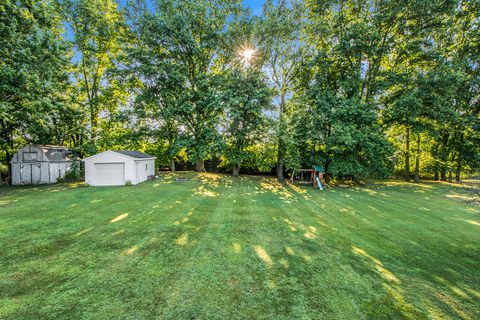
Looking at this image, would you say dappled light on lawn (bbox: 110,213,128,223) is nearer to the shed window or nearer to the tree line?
the tree line

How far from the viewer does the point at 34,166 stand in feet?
48.8

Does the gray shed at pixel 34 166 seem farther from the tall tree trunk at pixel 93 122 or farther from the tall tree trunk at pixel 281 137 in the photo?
the tall tree trunk at pixel 281 137

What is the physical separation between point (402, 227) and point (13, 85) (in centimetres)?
1918

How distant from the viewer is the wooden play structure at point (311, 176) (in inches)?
612

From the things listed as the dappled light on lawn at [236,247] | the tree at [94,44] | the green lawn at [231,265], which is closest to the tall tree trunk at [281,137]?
the green lawn at [231,265]

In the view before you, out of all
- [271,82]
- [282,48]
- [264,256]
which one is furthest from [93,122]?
[264,256]

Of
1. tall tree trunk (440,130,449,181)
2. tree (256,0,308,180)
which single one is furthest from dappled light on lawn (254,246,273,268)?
tall tree trunk (440,130,449,181)

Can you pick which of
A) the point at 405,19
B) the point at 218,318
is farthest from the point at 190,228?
the point at 405,19

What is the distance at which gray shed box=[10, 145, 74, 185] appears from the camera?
14.6 meters

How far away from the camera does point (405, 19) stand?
14.3 meters

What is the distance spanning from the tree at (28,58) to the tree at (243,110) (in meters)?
10.9

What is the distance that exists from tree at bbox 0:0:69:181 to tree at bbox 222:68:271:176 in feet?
35.6

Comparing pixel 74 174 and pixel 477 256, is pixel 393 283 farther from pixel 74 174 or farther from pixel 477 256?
pixel 74 174

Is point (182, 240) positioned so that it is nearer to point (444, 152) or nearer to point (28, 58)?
point (28, 58)
